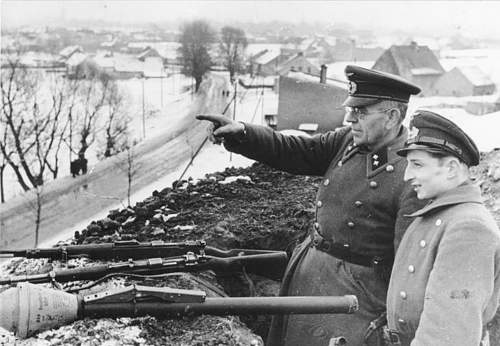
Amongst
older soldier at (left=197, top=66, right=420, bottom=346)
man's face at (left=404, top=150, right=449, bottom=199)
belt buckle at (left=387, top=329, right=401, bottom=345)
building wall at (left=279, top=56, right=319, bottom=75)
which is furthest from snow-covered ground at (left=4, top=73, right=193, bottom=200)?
man's face at (left=404, top=150, right=449, bottom=199)

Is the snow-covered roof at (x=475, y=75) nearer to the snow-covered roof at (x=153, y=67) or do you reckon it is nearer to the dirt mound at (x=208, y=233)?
the snow-covered roof at (x=153, y=67)

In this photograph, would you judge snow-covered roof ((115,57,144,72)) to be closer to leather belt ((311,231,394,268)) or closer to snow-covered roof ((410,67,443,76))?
snow-covered roof ((410,67,443,76))

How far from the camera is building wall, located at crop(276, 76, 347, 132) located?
28.4 meters

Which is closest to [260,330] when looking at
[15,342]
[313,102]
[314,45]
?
[15,342]

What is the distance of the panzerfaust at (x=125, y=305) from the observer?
2789mm

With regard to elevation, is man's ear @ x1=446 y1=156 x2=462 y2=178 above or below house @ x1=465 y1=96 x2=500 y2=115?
above

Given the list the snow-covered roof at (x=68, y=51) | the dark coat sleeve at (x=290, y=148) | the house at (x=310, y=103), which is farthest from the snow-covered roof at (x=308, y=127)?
the snow-covered roof at (x=68, y=51)

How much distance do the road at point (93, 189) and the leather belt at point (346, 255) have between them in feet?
51.9

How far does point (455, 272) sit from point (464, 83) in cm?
4789

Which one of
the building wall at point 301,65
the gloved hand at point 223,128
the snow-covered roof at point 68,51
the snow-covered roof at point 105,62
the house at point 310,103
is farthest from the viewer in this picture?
the snow-covered roof at point 68,51

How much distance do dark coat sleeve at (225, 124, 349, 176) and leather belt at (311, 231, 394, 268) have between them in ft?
2.06

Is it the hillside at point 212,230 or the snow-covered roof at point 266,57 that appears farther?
the snow-covered roof at point 266,57

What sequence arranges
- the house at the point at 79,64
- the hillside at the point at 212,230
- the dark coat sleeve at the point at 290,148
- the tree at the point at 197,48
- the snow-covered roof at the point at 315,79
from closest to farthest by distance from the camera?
the hillside at the point at 212,230
the dark coat sleeve at the point at 290,148
the snow-covered roof at the point at 315,79
the house at the point at 79,64
the tree at the point at 197,48

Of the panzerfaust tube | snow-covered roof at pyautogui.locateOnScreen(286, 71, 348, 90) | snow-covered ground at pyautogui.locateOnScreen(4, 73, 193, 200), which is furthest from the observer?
snow-covered ground at pyautogui.locateOnScreen(4, 73, 193, 200)
